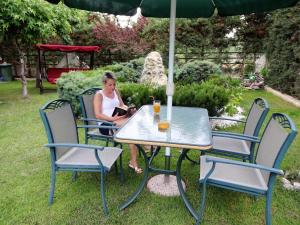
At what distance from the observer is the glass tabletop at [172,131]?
2207 mm

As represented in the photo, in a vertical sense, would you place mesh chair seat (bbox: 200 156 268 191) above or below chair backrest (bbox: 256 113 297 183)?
below

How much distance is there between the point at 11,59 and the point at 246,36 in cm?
1076

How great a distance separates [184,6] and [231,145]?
73.1 inches

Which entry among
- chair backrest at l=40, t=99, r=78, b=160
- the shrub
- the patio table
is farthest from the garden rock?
chair backrest at l=40, t=99, r=78, b=160

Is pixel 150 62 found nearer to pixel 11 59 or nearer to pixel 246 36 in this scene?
pixel 246 36

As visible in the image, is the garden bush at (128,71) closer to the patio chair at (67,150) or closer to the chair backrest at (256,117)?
the patio chair at (67,150)

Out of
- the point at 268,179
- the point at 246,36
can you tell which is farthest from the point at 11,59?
the point at 268,179

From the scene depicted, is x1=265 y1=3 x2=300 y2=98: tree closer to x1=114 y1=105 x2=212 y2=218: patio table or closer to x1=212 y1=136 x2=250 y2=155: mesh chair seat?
x1=212 y1=136 x2=250 y2=155: mesh chair seat

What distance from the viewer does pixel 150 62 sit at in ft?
22.3

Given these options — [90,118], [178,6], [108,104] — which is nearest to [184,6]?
[178,6]

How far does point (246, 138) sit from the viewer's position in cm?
272

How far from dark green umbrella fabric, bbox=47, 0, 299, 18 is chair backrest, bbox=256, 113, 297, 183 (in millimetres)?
1370

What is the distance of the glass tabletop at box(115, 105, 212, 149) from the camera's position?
2.21m

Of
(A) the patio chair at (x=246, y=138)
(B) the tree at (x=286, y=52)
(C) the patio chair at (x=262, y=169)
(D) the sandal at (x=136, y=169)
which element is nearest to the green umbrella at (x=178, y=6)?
(A) the patio chair at (x=246, y=138)
